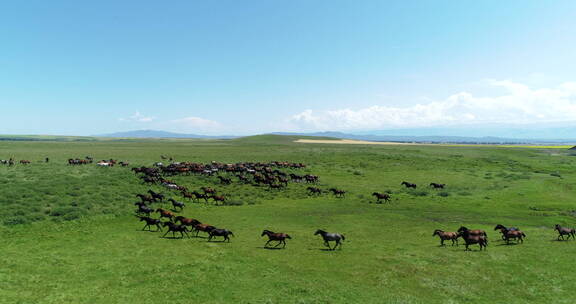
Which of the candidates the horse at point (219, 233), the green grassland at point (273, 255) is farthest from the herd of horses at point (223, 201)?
the green grassland at point (273, 255)

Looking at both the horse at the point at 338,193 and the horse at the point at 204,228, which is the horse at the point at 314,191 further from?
the horse at the point at 204,228

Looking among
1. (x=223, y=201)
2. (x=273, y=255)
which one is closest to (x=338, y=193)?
(x=223, y=201)

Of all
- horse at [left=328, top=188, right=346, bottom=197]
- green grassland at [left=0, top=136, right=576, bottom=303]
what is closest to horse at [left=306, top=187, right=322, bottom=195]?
horse at [left=328, top=188, right=346, bottom=197]

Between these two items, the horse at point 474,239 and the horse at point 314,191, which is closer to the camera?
the horse at point 474,239

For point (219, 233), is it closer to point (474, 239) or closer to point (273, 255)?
point (273, 255)

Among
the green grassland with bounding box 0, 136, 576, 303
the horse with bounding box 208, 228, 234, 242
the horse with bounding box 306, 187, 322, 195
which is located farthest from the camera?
the horse with bounding box 306, 187, 322, 195

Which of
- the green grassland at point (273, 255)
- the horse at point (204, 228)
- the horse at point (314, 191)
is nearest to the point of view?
the green grassland at point (273, 255)

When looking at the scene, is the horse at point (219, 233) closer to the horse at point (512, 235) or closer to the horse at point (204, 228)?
the horse at point (204, 228)

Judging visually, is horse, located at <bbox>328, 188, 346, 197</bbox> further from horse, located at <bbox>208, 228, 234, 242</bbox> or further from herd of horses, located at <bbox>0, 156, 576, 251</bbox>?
horse, located at <bbox>208, 228, 234, 242</bbox>

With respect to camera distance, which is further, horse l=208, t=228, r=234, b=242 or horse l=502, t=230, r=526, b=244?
horse l=502, t=230, r=526, b=244

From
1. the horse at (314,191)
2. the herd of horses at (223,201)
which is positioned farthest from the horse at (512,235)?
the horse at (314,191)

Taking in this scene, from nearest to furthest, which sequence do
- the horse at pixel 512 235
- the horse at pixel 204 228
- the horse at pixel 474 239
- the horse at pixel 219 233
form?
the horse at pixel 474 239, the horse at pixel 219 233, the horse at pixel 512 235, the horse at pixel 204 228

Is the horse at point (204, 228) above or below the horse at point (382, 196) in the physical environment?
above

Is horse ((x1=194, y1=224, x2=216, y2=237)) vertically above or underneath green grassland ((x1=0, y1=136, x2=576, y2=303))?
above
